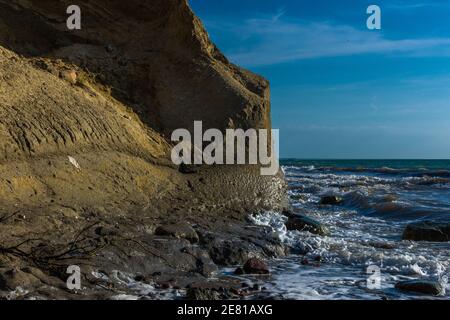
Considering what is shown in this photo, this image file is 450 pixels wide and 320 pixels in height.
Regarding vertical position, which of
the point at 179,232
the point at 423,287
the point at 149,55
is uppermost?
the point at 149,55

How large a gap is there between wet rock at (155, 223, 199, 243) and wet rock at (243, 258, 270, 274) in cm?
84

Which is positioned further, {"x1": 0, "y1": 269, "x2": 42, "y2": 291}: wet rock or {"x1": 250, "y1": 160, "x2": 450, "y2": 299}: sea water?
{"x1": 250, "y1": 160, "x2": 450, "y2": 299}: sea water

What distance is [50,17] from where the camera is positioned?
422 inches

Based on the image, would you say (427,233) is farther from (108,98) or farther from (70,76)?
(70,76)

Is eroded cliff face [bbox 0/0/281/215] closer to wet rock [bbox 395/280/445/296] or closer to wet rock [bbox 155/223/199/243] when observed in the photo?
wet rock [bbox 155/223/199/243]

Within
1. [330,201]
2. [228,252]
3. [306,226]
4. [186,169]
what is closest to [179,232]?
[228,252]

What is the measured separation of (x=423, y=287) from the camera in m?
5.70

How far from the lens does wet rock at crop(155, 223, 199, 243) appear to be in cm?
668

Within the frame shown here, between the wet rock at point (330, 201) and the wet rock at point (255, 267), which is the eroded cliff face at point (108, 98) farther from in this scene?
the wet rock at point (330, 201)

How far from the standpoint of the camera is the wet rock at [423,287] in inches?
222

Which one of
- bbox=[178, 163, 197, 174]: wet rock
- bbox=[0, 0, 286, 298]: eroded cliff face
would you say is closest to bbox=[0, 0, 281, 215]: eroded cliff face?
bbox=[0, 0, 286, 298]: eroded cliff face

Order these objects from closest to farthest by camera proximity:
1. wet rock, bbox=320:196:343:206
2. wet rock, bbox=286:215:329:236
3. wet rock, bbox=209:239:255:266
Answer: wet rock, bbox=209:239:255:266
wet rock, bbox=286:215:329:236
wet rock, bbox=320:196:343:206

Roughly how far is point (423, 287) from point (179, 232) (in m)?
2.91
